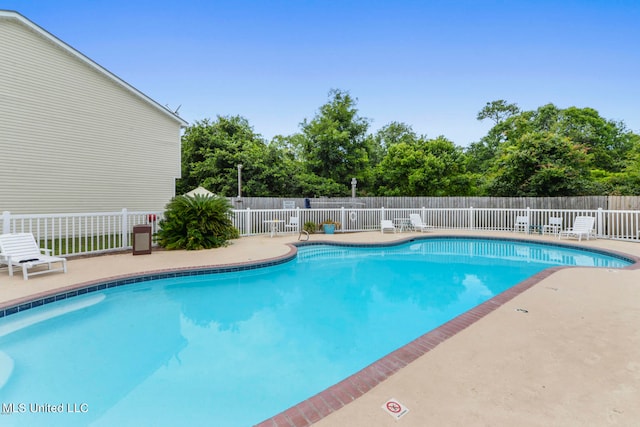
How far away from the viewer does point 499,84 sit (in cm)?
1611

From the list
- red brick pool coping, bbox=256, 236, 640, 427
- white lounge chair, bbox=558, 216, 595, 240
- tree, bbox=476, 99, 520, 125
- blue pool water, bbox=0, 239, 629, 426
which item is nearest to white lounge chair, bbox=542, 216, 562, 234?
white lounge chair, bbox=558, 216, 595, 240

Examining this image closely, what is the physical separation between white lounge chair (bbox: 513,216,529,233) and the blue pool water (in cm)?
626

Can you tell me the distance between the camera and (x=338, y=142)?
21172mm

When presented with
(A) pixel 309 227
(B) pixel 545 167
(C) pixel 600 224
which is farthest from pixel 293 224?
(B) pixel 545 167

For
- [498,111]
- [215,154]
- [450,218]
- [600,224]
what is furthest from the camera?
[498,111]

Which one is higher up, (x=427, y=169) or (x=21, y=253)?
(x=427, y=169)

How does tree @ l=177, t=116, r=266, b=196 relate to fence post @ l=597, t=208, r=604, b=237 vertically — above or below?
above

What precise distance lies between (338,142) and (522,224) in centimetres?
1254

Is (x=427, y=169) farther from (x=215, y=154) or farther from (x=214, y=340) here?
(x=214, y=340)

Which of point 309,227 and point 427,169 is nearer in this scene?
point 309,227

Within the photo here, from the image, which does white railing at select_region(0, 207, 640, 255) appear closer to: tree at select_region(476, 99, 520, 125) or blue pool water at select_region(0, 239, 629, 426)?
blue pool water at select_region(0, 239, 629, 426)

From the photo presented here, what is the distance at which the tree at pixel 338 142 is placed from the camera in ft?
69.3

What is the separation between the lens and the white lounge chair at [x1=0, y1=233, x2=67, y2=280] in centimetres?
522

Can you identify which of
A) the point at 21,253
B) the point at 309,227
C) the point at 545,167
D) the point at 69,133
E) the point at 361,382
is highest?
the point at 69,133
